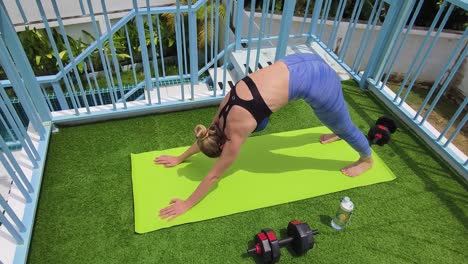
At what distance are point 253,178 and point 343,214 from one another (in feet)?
2.32

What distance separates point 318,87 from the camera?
71.1 inches

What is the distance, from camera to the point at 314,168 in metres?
2.48

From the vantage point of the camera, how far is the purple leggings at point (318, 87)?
5.74 ft

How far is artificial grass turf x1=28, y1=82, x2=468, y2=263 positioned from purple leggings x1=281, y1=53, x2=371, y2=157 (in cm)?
67

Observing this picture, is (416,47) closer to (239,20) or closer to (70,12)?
(239,20)

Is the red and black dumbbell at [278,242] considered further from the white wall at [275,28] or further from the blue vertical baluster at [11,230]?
the white wall at [275,28]

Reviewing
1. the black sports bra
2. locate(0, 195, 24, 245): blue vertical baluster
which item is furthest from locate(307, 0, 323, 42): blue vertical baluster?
locate(0, 195, 24, 245): blue vertical baluster

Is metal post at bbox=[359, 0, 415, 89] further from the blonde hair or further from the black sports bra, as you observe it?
the blonde hair

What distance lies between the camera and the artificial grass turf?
1.91 meters

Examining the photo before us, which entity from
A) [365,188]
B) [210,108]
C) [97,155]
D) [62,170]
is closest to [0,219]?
[62,170]

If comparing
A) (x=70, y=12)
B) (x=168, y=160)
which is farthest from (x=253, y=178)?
(x=70, y=12)

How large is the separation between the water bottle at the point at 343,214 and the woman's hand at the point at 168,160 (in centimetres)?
123

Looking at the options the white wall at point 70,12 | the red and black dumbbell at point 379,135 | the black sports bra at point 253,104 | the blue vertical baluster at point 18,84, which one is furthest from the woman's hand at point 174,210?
the white wall at point 70,12

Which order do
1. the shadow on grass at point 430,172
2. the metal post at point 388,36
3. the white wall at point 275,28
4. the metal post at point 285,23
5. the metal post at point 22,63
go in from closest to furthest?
the metal post at point 22,63
the shadow on grass at point 430,172
the metal post at point 285,23
the metal post at point 388,36
the white wall at point 275,28
